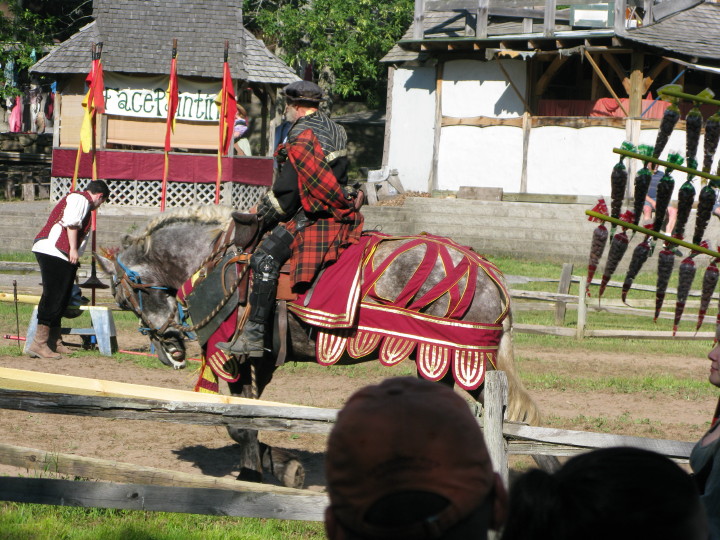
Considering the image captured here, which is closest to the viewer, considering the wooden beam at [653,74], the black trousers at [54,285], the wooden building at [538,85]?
the black trousers at [54,285]

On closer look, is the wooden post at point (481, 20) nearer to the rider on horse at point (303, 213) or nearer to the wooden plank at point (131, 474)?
the rider on horse at point (303, 213)

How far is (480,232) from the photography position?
20.8 m

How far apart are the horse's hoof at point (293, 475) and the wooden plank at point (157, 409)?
1.53 m

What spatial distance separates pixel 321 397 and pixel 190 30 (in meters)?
16.8

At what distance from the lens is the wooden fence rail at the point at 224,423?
4.75 m

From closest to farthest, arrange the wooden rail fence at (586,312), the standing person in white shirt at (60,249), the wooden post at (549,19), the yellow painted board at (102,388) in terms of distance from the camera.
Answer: the yellow painted board at (102,388) < the standing person in white shirt at (60,249) < the wooden rail fence at (586,312) < the wooden post at (549,19)

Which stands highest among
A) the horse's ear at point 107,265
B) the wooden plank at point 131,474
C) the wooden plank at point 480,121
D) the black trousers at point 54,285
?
the horse's ear at point 107,265

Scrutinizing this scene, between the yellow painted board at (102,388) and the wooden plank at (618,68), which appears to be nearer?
the yellow painted board at (102,388)

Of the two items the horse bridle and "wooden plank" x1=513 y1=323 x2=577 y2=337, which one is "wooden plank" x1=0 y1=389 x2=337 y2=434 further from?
"wooden plank" x1=513 y1=323 x2=577 y2=337

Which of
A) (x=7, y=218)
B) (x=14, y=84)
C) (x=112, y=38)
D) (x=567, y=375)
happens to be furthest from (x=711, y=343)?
(x=14, y=84)

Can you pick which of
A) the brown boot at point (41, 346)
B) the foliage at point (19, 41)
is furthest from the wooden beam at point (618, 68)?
the foliage at point (19, 41)

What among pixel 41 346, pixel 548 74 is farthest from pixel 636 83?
pixel 41 346

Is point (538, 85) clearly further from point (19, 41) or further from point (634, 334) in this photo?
point (19, 41)

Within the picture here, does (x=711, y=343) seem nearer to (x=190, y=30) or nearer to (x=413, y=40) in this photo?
(x=413, y=40)
